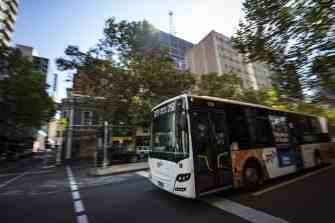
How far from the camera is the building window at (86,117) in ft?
75.0

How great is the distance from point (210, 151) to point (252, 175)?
2137mm

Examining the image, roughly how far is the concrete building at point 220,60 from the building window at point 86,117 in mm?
22137

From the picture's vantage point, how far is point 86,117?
23.1m

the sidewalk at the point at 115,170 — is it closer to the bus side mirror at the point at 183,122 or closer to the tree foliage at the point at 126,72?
the tree foliage at the point at 126,72

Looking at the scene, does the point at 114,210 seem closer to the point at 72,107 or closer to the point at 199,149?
the point at 199,149

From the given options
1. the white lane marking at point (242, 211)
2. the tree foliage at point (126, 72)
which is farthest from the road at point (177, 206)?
the tree foliage at point (126, 72)

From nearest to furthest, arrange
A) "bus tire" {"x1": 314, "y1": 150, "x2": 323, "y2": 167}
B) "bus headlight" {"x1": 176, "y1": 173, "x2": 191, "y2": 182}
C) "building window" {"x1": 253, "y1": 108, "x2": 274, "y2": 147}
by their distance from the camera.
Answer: "bus headlight" {"x1": 176, "y1": 173, "x2": 191, "y2": 182}
"building window" {"x1": 253, "y1": 108, "x2": 274, "y2": 147}
"bus tire" {"x1": 314, "y1": 150, "x2": 323, "y2": 167}

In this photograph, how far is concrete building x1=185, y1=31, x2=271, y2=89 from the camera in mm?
36812

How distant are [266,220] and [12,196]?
8.67 m

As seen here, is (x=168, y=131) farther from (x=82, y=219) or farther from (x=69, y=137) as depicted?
(x=69, y=137)

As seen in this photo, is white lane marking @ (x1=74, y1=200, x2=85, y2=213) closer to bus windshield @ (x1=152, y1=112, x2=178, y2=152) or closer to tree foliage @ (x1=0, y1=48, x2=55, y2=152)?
bus windshield @ (x1=152, y1=112, x2=178, y2=152)

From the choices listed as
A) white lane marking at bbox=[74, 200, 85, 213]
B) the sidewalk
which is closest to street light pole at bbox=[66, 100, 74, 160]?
the sidewalk

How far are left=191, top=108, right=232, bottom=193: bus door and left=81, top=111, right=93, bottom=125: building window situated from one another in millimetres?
21754

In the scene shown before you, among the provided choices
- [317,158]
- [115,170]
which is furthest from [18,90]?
[317,158]
